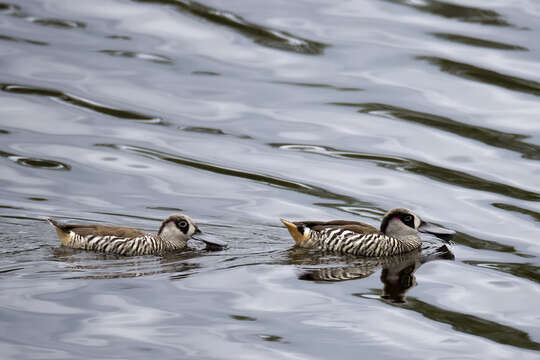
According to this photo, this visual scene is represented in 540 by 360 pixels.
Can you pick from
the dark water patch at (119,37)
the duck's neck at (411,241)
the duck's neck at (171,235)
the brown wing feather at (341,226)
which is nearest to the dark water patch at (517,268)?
the duck's neck at (411,241)

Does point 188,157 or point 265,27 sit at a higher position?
point 265,27

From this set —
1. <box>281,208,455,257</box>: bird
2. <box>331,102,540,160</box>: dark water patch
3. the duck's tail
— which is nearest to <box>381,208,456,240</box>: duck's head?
<box>281,208,455,257</box>: bird

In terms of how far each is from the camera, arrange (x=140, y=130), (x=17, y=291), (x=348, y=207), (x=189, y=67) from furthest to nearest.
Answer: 1. (x=189, y=67)
2. (x=140, y=130)
3. (x=348, y=207)
4. (x=17, y=291)

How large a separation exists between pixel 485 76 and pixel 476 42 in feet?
6.25

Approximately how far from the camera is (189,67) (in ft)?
69.6

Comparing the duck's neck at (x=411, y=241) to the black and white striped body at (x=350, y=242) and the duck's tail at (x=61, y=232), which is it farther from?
the duck's tail at (x=61, y=232)

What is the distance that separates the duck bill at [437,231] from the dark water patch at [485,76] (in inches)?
278

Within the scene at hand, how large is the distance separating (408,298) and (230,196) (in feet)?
14.4

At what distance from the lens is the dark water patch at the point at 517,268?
490 inches

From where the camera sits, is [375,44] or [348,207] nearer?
[348,207]

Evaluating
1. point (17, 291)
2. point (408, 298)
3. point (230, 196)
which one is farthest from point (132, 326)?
point (230, 196)

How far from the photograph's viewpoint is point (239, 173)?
16.2 meters

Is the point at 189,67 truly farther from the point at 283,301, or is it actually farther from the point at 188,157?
the point at 283,301

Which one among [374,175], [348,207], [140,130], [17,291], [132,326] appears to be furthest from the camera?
[140,130]
